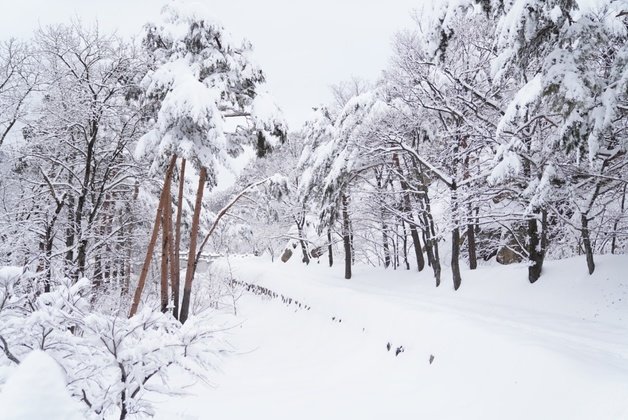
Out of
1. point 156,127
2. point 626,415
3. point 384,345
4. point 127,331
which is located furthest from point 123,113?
point 626,415

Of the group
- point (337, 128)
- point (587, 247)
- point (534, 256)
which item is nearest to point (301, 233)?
point (337, 128)

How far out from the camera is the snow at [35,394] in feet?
4.03

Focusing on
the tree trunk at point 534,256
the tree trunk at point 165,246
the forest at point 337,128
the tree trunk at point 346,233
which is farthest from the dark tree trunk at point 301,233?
the tree trunk at point 534,256

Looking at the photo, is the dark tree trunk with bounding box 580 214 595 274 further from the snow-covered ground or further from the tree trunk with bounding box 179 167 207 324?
the tree trunk with bounding box 179 167 207 324

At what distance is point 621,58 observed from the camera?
22.4 feet

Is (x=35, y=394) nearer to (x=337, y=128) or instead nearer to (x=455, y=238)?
(x=455, y=238)

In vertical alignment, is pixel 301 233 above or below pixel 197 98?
below

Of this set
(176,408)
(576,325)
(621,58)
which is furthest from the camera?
(576,325)

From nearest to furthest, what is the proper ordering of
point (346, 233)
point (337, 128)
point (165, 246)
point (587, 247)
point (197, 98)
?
point (587, 247), point (197, 98), point (165, 246), point (337, 128), point (346, 233)

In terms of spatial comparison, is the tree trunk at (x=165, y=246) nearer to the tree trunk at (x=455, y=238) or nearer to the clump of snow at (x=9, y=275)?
the tree trunk at (x=455, y=238)

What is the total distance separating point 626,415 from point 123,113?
43.8ft

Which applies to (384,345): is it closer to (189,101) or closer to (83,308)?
(83,308)

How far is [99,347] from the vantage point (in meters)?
3.60

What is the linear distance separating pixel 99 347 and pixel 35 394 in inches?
103
